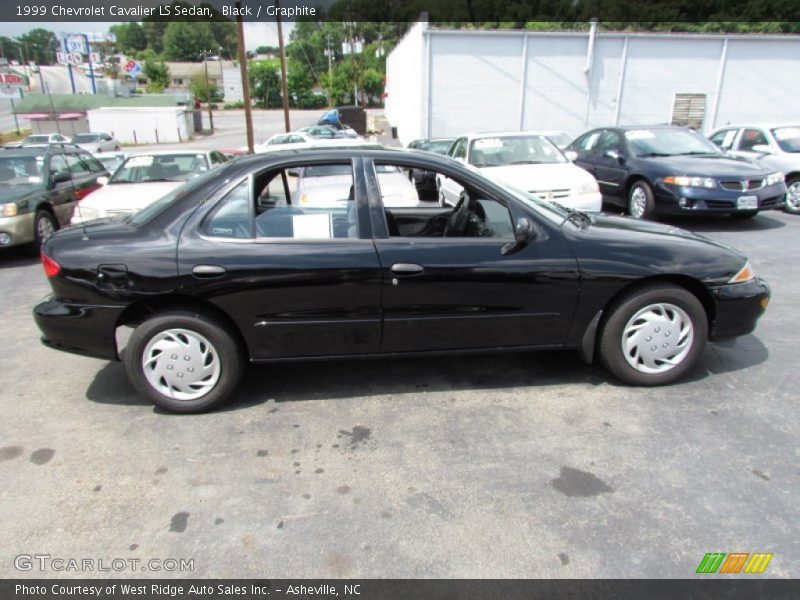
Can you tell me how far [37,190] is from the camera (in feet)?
25.4

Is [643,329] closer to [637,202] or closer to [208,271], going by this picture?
[208,271]

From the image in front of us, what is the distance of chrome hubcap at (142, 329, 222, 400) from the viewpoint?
332cm

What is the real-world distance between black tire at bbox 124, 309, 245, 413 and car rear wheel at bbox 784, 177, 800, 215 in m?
10.3

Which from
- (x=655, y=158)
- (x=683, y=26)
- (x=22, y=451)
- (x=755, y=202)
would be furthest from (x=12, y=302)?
(x=683, y=26)

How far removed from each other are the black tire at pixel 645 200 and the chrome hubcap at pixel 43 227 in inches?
335

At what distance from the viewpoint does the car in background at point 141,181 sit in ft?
23.5

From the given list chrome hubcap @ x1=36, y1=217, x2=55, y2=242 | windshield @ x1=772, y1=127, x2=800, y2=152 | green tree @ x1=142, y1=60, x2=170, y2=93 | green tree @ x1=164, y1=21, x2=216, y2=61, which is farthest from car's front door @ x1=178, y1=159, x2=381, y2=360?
green tree @ x1=164, y1=21, x2=216, y2=61

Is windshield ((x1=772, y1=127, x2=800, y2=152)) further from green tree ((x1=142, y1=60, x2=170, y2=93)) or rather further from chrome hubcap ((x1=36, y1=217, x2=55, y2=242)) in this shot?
green tree ((x1=142, y1=60, x2=170, y2=93))

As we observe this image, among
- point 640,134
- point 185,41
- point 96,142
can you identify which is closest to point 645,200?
point 640,134

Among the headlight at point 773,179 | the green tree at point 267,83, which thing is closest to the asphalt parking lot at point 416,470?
the headlight at point 773,179

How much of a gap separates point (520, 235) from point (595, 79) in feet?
62.9

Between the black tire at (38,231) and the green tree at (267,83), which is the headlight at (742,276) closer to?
the black tire at (38,231)

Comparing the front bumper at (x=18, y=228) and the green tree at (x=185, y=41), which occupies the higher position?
the green tree at (x=185, y=41)

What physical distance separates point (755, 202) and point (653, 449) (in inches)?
263
